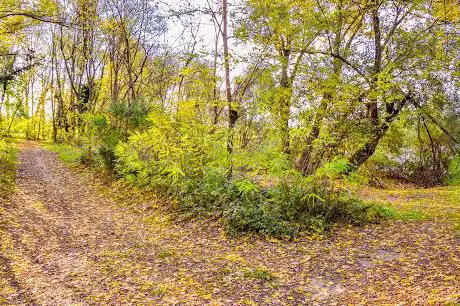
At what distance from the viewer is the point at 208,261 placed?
7137 millimetres

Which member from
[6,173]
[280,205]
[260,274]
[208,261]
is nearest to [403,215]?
[280,205]

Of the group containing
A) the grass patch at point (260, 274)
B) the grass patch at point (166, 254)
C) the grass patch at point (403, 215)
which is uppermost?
the grass patch at point (403, 215)

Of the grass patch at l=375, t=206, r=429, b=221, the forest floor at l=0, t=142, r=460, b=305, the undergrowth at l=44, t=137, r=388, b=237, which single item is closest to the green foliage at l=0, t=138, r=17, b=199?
the forest floor at l=0, t=142, r=460, b=305

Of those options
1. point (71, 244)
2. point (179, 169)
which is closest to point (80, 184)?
point (179, 169)

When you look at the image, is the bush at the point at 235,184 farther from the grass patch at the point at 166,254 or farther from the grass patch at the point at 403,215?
the grass patch at the point at 166,254

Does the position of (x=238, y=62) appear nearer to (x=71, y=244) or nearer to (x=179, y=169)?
(x=179, y=169)

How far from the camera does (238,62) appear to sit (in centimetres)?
1169

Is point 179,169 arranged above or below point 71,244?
above

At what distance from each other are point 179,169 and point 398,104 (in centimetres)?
640

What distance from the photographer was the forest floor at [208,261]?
5.52 meters

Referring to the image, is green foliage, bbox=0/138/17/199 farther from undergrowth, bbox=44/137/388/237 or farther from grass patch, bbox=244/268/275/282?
grass patch, bbox=244/268/275/282

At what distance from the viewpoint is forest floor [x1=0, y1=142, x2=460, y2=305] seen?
18.1ft

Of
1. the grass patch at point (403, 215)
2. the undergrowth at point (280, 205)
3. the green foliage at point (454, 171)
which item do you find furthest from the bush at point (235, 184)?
the green foliage at point (454, 171)

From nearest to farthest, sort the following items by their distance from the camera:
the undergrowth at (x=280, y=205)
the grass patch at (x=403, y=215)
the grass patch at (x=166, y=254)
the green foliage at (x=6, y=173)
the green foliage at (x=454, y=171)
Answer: the grass patch at (x=166, y=254) < the undergrowth at (x=280, y=205) < the grass patch at (x=403, y=215) < the green foliage at (x=6, y=173) < the green foliage at (x=454, y=171)
